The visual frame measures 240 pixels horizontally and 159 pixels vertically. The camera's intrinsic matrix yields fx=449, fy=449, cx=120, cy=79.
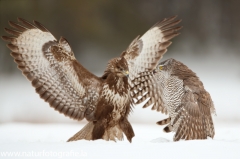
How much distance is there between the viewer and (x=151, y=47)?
11.5 feet

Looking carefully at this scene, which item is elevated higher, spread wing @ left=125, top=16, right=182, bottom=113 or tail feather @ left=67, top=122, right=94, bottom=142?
spread wing @ left=125, top=16, right=182, bottom=113

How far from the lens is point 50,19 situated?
21.0 ft

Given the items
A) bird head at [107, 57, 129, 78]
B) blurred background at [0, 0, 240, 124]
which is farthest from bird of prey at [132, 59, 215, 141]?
blurred background at [0, 0, 240, 124]

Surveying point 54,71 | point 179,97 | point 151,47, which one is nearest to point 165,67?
point 151,47

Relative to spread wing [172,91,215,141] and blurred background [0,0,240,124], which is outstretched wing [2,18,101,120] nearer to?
spread wing [172,91,215,141]

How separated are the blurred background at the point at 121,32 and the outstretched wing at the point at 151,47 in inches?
91.9

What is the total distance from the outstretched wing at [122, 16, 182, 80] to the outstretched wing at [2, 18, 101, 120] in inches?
17.7

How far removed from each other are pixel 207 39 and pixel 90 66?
1732 mm

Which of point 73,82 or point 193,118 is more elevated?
point 73,82

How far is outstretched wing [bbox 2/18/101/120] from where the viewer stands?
3.17 metres

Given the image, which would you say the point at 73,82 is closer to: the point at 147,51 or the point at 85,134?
the point at 85,134

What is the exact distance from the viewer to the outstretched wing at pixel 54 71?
10.4 ft

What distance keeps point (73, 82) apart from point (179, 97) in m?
0.78

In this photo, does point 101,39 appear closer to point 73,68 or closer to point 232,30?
point 232,30
